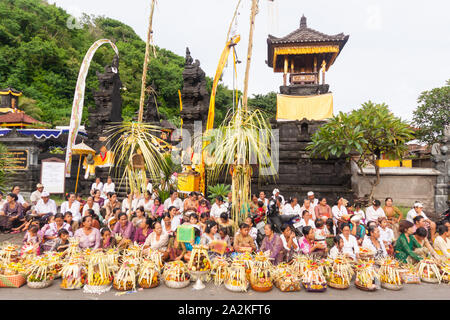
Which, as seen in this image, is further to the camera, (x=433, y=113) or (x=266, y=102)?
(x=266, y=102)

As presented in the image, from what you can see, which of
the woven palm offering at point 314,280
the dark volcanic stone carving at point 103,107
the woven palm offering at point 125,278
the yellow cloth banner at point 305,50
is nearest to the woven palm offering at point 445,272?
the woven palm offering at point 314,280

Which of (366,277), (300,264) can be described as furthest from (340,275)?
(300,264)

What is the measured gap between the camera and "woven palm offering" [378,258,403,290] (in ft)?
12.9

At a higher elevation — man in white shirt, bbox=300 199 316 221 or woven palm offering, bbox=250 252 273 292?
man in white shirt, bbox=300 199 316 221

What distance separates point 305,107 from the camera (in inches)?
540

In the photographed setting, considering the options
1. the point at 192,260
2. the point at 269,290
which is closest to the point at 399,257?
the point at 269,290

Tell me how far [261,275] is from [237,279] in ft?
1.21

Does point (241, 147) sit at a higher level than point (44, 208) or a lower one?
higher

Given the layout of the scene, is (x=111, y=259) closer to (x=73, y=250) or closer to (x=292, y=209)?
(x=73, y=250)

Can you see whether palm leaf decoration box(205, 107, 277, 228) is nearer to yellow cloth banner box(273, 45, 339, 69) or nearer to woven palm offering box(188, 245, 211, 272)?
woven palm offering box(188, 245, 211, 272)

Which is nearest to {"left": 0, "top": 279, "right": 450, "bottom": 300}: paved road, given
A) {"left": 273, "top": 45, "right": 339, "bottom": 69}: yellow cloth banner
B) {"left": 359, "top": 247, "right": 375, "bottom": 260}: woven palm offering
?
{"left": 359, "top": 247, "right": 375, "bottom": 260}: woven palm offering

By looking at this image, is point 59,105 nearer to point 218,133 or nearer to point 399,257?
point 218,133

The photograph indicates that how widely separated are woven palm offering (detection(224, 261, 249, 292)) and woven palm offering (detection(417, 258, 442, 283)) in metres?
2.93

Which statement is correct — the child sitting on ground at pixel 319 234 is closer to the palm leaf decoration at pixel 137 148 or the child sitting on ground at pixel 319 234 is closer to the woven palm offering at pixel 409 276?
the woven palm offering at pixel 409 276
